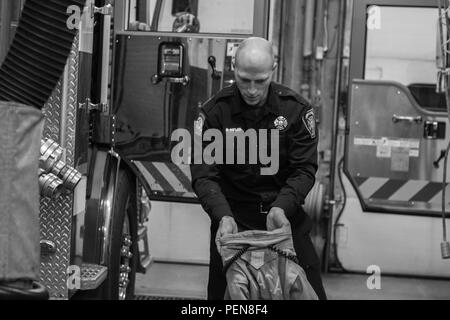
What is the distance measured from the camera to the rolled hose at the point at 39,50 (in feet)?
10.9

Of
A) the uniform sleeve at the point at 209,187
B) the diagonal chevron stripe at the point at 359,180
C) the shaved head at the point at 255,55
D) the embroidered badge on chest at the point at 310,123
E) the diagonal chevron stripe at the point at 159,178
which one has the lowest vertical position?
the diagonal chevron stripe at the point at 359,180

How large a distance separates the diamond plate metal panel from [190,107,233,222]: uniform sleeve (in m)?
0.57

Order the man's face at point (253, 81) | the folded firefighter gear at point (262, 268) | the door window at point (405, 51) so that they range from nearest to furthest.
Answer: the folded firefighter gear at point (262, 268) < the man's face at point (253, 81) < the door window at point (405, 51)

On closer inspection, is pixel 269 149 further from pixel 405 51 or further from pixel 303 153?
pixel 405 51

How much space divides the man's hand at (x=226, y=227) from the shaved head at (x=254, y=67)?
22.4 inches

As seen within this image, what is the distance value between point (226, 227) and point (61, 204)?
0.83 metres

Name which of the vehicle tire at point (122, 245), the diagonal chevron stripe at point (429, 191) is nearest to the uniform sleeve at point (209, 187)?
the vehicle tire at point (122, 245)

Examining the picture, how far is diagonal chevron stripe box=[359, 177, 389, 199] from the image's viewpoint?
7242 mm

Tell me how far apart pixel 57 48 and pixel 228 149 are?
0.96m

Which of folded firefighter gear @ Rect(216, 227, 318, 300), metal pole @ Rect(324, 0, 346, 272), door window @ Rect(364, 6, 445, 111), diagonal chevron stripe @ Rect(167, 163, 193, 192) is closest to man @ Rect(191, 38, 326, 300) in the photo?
folded firefighter gear @ Rect(216, 227, 318, 300)

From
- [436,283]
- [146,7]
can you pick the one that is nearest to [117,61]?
[146,7]

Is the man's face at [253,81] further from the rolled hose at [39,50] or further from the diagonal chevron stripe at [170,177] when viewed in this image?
the diagonal chevron stripe at [170,177]

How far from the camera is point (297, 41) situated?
721 centimetres

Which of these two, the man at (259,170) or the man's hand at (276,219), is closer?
the man's hand at (276,219)
